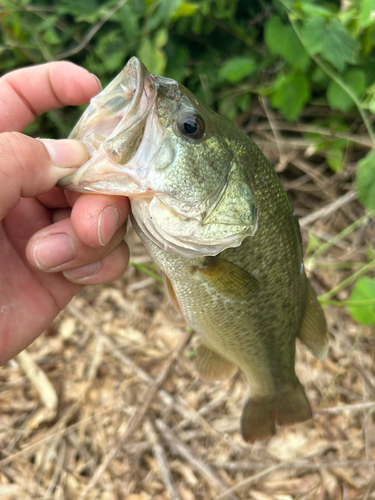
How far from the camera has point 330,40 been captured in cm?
179

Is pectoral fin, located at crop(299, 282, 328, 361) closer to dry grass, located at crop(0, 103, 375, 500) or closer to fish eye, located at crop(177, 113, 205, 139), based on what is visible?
dry grass, located at crop(0, 103, 375, 500)

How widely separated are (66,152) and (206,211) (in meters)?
0.40

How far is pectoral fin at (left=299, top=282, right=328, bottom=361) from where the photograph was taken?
1.41m

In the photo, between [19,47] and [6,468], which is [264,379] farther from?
[19,47]

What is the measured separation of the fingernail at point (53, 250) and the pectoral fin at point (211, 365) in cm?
73

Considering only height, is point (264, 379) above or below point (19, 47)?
below

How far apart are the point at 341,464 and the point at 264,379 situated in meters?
0.76

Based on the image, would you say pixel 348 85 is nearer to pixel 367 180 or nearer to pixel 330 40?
pixel 330 40

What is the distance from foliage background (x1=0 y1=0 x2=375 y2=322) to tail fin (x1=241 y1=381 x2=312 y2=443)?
1.66ft

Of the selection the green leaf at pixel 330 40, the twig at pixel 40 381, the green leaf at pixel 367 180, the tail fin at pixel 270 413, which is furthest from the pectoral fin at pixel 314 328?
the twig at pixel 40 381

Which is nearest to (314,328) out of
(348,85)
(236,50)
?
(348,85)

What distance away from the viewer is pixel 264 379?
4.95ft

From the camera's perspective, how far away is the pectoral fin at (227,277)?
1.16m

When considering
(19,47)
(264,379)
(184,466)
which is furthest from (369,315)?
(19,47)
